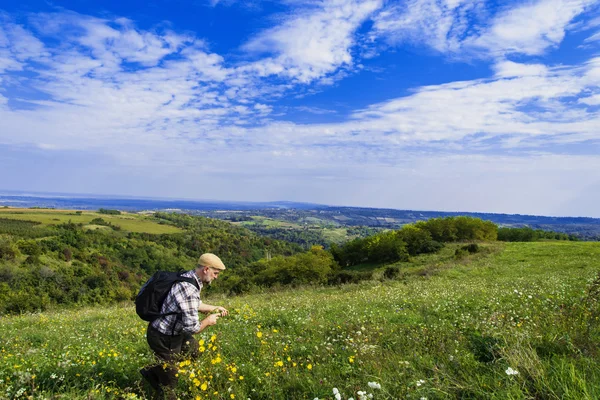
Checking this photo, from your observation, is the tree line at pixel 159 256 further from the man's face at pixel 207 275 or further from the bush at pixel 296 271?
the man's face at pixel 207 275

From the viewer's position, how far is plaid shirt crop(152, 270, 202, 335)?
4.86 meters

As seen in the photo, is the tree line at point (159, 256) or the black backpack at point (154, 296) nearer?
the black backpack at point (154, 296)

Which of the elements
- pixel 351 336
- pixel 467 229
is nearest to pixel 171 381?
pixel 351 336

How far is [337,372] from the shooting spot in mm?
5160

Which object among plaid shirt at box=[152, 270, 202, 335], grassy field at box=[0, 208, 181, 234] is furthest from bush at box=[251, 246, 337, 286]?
grassy field at box=[0, 208, 181, 234]

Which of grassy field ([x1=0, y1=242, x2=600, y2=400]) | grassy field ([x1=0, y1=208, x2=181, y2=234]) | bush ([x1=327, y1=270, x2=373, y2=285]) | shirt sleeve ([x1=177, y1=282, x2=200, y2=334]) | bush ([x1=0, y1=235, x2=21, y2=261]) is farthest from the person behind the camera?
grassy field ([x1=0, y1=208, x2=181, y2=234])

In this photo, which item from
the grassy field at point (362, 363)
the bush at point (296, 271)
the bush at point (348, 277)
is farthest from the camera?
the bush at point (296, 271)

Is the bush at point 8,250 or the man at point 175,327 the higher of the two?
the man at point 175,327

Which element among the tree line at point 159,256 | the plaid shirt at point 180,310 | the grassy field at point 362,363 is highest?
the plaid shirt at point 180,310

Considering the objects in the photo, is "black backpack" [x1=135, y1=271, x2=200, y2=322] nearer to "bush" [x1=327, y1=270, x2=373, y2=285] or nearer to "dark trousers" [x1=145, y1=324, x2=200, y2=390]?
"dark trousers" [x1=145, y1=324, x2=200, y2=390]

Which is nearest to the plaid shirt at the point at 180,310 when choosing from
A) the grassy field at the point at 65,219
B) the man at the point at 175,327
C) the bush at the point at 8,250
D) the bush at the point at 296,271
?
the man at the point at 175,327

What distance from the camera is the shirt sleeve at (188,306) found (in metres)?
4.85

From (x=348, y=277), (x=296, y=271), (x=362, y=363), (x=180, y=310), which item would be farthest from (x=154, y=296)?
(x=296, y=271)

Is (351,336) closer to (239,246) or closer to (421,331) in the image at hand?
(421,331)
